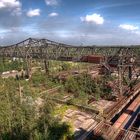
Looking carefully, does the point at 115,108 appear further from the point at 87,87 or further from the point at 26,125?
the point at 26,125

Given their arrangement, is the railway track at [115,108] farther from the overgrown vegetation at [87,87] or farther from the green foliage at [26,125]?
the green foliage at [26,125]

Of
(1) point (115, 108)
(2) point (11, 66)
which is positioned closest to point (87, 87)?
(1) point (115, 108)

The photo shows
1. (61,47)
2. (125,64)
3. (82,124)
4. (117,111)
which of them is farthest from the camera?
(61,47)

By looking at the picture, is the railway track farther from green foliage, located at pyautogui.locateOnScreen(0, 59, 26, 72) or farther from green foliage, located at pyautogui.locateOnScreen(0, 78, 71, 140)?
green foliage, located at pyautogui.locateOnScreen(0, 59, 26, 72)

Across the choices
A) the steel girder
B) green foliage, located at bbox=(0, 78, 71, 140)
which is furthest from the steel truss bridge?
green foliage, located at bbox=(0, 78, 71, 140)

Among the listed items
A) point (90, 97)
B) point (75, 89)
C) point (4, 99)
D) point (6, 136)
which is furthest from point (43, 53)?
point (6, 136)

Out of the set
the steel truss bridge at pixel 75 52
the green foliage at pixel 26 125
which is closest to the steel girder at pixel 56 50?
the steel truss bridge at pixel 75 52

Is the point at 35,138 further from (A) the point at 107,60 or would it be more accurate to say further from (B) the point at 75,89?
(A) the point at 107,60

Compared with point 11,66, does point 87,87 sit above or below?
above
